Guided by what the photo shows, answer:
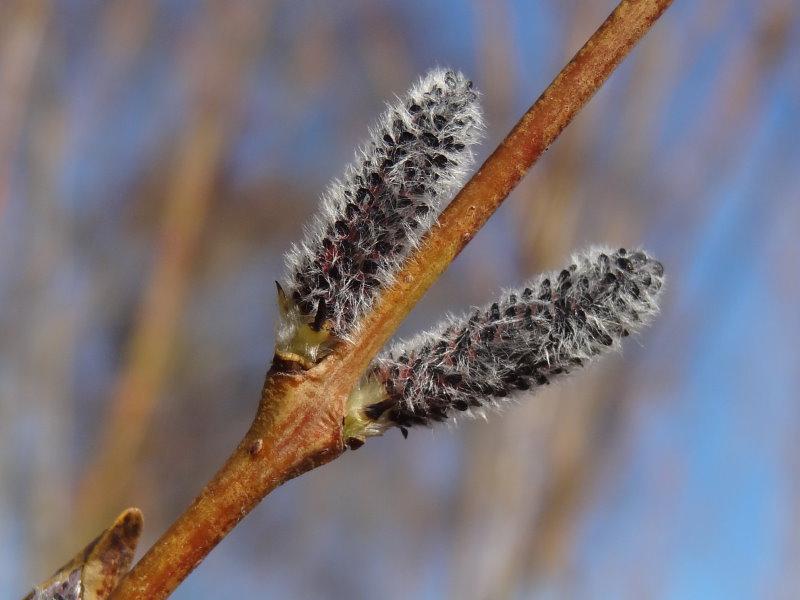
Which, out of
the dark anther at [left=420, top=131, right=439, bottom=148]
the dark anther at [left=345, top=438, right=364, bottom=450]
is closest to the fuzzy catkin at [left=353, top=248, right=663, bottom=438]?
the dark anther at [left=345, top=438, right=364, bottom=450]

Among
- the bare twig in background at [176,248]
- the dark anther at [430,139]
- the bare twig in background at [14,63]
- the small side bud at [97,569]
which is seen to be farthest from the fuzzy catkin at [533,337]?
the bare twig in background at [176,248]

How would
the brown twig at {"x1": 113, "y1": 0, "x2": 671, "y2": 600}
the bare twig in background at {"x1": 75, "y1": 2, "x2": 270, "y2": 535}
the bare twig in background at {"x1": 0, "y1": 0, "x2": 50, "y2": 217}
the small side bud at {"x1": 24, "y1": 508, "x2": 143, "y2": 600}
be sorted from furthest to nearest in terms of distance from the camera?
the bare twig in background at {"x1": 75, "y1": 2, "x2": 270, "y2": 535}, the bare twig in background at {"x1": 0, "y1": 0, "x2": 50, "y2": 217}, the small side bud at {"x1": 24, "y1": 508, "x2": 143, "y2": 600}, the brown twig at {"x1": 113, "y1": 0, "x2": 671, "y2": 600}

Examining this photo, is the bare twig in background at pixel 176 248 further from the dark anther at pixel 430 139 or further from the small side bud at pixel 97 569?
the dark anther at pixel 430 139

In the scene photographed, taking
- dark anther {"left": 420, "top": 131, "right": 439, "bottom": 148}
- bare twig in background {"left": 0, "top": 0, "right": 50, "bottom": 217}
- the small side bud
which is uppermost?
bare twig in background {"left": 0, "top": 0, "right": 50, "bottom": 217}

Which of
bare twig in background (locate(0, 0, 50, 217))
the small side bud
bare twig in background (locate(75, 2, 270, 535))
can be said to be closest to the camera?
the small side bud

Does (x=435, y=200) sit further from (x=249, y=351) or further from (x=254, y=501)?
(x=249, y=351)

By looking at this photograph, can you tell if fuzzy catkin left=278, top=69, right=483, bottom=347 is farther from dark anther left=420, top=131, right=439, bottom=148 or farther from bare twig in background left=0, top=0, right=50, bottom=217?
bare twig in background left=0, top=0, right=50, bottom=217
